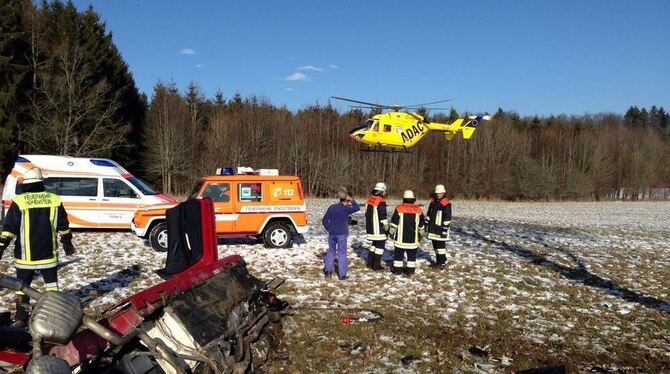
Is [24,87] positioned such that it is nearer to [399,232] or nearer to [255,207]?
[255,207]

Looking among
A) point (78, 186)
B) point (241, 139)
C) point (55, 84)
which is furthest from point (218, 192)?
point (241, 139)

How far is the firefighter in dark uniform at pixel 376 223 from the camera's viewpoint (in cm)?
1041

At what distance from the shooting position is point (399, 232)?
33.4 ft

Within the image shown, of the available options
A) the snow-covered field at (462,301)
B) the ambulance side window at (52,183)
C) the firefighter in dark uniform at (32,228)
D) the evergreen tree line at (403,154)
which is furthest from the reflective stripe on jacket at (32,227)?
the evergreen tree line at (403,154)

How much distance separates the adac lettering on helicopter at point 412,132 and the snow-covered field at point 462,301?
9385 millimetres

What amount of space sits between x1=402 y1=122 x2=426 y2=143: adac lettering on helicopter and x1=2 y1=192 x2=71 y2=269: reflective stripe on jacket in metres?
18.6

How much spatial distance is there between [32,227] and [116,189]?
28.1ft

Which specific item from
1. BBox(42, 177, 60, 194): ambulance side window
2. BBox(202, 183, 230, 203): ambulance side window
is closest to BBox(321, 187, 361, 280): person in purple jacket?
BBox(202, 183, 230, 203): ambulance side window

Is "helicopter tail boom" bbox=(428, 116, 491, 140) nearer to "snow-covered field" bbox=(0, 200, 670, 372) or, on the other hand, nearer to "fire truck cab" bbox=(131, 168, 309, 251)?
"snow-covered field" bbox=(0, 200, 670, 372)

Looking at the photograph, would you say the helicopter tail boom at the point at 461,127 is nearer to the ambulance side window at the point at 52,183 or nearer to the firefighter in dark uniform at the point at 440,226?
the firefighter in dark uniform at the point at 440,226

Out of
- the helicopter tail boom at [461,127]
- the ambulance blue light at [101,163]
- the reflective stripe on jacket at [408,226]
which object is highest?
the helicopter tail boom at [461,127]

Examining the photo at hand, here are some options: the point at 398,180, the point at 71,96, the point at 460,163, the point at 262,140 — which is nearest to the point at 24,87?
the point at 71,96

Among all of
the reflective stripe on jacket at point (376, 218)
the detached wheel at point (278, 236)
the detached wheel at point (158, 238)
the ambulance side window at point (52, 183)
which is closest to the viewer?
the reflective stripe on jacket at point (376, 218)

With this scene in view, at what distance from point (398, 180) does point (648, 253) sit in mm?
39179
